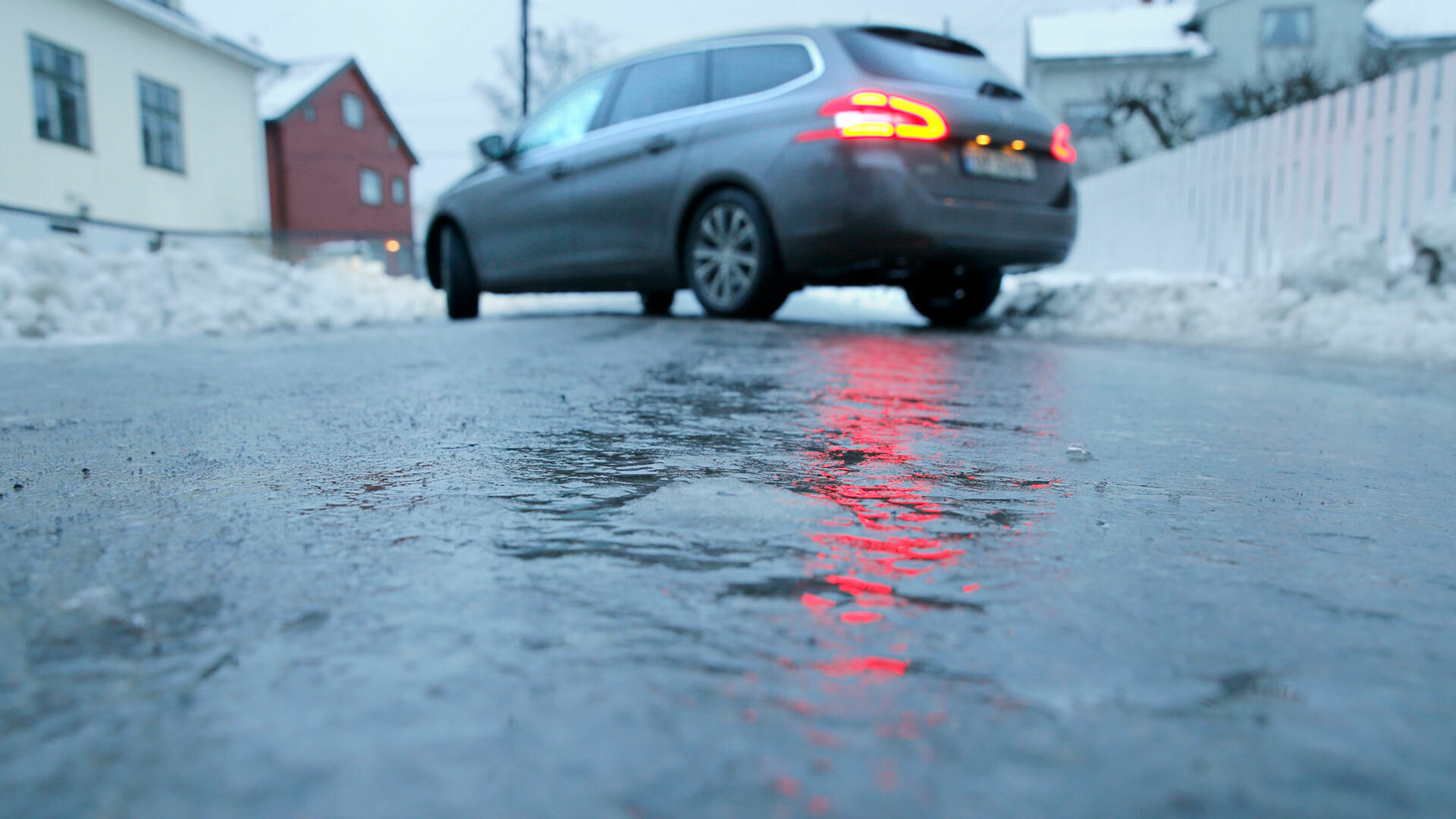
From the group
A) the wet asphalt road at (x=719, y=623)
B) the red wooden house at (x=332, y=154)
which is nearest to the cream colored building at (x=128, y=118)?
the red wooden house at (x=332, y=154)

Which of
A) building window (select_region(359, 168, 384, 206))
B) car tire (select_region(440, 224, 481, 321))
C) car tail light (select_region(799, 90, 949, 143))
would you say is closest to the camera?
car tail light (select_region(799, 90, 949, 143))

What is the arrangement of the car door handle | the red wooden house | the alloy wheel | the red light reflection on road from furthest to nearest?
the red wooden house
the car door handle
the alloy wheel
the red light reflection on road

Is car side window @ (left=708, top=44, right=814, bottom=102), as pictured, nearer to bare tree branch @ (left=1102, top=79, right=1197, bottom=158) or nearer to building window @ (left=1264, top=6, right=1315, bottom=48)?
bare tree branch @ (left=1102, top=79, right=1197, bottom=158)

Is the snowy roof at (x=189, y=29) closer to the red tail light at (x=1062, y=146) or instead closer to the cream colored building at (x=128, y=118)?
the cream colored building at (x=128, y=118)

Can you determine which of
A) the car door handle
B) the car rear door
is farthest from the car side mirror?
the car door handle

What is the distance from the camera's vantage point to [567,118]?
7.21 metres

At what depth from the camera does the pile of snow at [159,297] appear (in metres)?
6.03

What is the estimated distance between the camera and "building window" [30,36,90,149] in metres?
16.0

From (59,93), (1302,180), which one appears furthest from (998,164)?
(59,93)

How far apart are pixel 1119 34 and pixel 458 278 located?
112 feet

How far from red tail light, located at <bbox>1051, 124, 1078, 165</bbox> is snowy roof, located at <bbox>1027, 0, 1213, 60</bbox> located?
3152 centimetres

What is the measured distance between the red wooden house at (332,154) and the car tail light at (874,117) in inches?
946

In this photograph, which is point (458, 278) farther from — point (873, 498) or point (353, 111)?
point (353, 111)

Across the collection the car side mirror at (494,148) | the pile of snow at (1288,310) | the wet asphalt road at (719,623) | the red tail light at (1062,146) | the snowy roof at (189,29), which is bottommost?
the wet asphalt road at (719,623)
